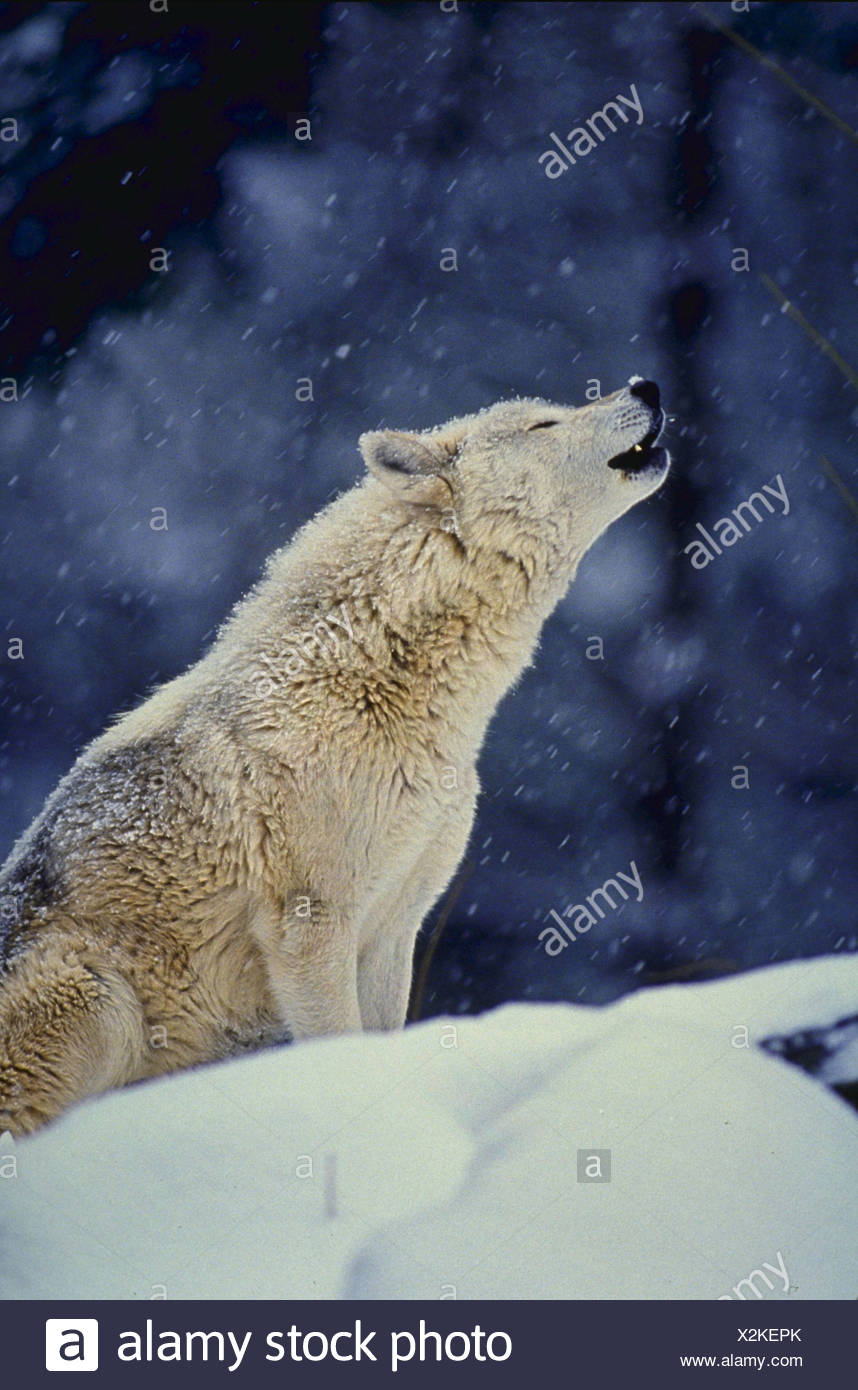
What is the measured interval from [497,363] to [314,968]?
13.7ft

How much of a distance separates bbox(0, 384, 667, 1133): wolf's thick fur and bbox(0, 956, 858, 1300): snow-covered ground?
259 mm

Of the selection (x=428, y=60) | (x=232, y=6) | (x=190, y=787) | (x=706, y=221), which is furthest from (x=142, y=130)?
(x=190, y=787)

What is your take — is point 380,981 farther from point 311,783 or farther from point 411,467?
point 411,467

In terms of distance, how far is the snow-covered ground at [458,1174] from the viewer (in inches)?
176

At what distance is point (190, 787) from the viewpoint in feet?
15.6

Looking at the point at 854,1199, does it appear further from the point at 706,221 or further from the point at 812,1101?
the point at 706,221

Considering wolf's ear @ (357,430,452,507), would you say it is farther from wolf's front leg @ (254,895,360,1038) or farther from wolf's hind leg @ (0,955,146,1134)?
wolf's hind leg @ (0,955,146,1134)

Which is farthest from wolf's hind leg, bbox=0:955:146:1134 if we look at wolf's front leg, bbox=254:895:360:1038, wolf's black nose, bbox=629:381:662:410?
wolf's black nose, bbox=629:381:662:410

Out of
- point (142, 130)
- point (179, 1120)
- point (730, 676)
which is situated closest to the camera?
point (179, 1120)

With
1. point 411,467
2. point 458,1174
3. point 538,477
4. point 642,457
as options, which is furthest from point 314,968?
point 642,457

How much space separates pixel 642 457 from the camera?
17.0 ft

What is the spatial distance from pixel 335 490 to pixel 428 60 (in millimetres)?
2611

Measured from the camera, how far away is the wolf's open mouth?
5.14m

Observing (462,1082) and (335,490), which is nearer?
(462,1082)
